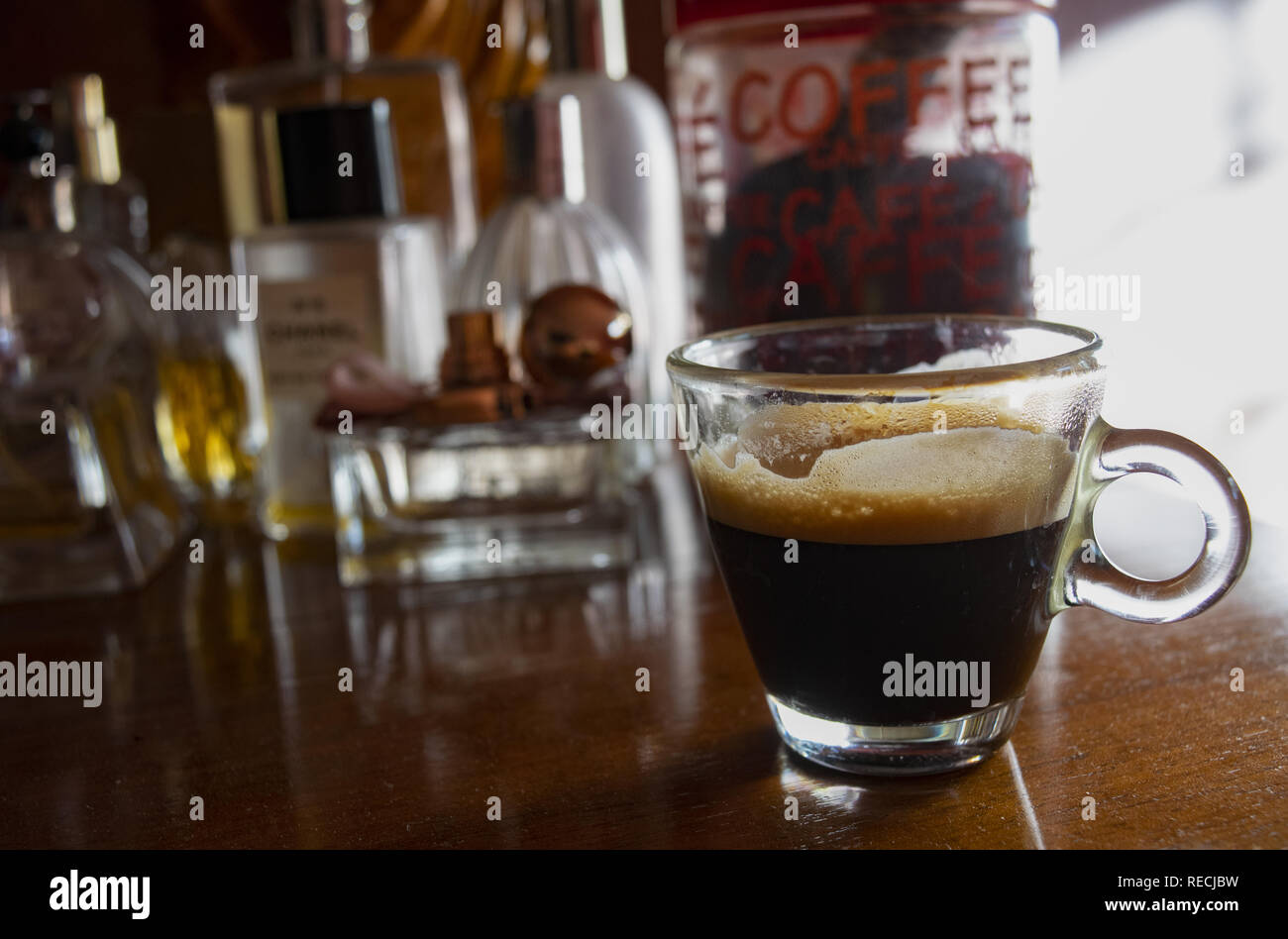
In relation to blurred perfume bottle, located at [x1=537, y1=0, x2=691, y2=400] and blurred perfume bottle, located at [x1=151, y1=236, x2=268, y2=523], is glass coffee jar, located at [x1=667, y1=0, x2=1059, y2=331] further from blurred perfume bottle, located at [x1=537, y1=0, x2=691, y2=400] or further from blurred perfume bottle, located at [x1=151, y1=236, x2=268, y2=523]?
blurred perfume bottle, located at [x1=151, y1=236, x2=268, y2=523]

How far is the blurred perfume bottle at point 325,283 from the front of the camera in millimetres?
552

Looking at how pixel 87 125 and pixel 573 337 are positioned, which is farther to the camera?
pixel 87 125

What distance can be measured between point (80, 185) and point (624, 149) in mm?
296

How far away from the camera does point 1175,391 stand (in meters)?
1.02

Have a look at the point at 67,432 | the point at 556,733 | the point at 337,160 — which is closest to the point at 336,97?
the point at 337,160

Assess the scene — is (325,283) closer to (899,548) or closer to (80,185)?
(80,185)

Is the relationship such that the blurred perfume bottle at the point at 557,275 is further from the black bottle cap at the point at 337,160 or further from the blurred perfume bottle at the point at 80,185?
the blurred perfume bottle at the point at 80,185

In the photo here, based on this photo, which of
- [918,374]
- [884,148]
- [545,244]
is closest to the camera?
[918,374]

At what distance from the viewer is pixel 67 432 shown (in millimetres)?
540

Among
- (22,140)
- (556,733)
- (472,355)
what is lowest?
(556,733)

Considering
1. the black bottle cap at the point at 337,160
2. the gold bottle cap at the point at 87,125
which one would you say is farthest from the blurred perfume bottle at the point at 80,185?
the black bottle cap at the point at 337,160

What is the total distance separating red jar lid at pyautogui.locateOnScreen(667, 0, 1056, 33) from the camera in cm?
50
